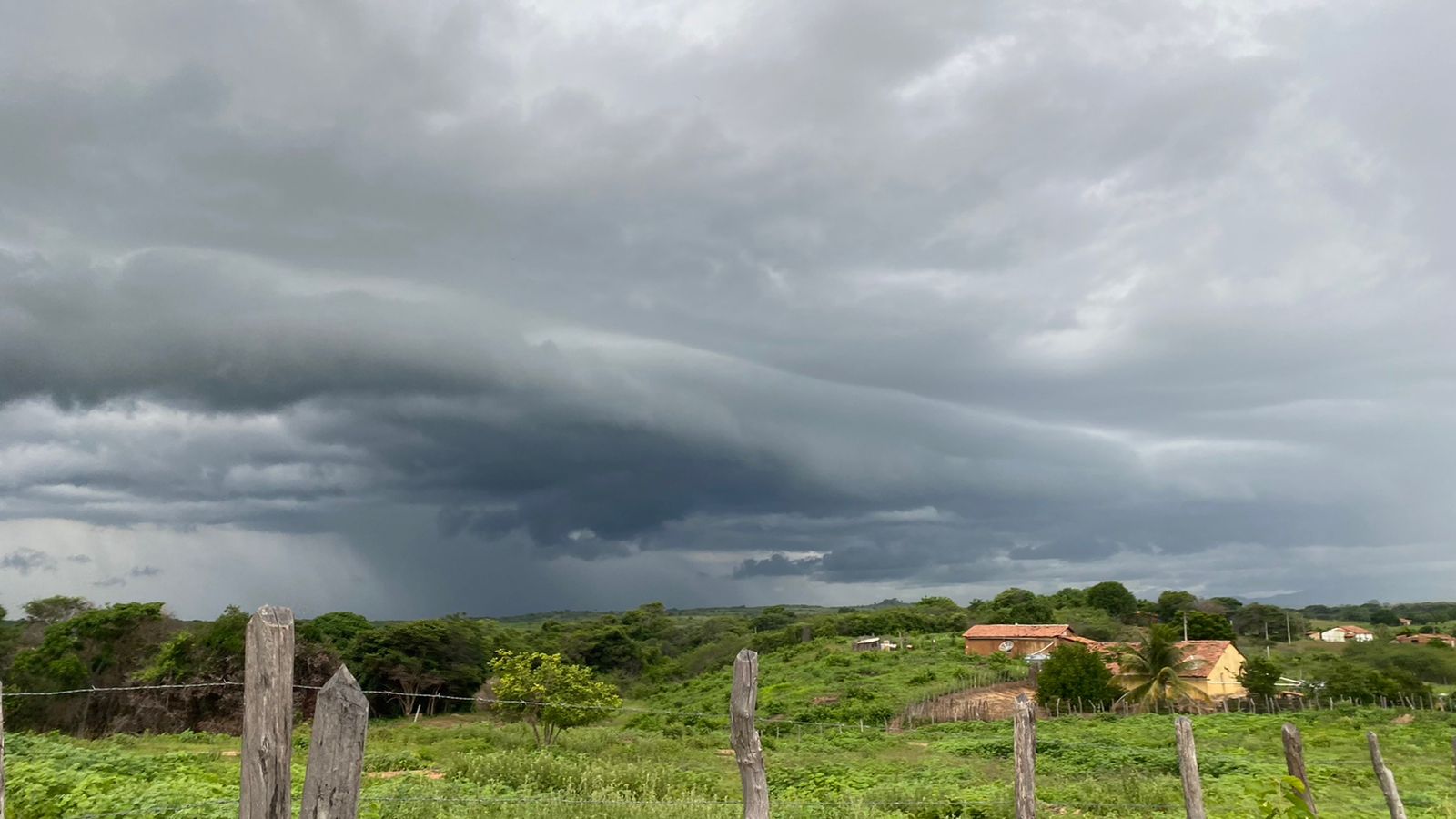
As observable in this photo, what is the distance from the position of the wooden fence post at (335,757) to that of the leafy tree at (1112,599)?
10442 cm

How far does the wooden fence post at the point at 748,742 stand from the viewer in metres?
7.11

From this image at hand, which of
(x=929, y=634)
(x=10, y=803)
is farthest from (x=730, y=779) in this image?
(x=929, y=634)

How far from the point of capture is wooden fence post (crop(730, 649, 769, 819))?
23.3 ft

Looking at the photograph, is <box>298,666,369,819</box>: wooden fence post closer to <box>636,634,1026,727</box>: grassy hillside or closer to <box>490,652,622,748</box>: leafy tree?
<box>490,652,622,748</box>: leafy tree

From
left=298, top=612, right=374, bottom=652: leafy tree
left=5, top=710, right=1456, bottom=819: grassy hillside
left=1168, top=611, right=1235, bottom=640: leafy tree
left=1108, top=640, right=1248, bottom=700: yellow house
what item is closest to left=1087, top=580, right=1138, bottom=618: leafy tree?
left=1168, top=611, right=1235, bottom=640: leafy tree

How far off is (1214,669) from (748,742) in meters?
55.4

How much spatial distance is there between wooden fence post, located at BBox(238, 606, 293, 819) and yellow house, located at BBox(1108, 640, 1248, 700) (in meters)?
52.5

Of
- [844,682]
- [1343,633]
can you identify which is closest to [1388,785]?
[844,682]

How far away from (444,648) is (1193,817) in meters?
47.9

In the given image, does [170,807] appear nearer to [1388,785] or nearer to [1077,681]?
[1388,785]

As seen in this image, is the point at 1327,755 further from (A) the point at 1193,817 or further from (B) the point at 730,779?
(A) the point at 1193,817

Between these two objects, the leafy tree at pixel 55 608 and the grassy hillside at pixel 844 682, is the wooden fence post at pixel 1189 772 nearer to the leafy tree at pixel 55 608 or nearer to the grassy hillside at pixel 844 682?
the grassy hillside at pixel 844 682

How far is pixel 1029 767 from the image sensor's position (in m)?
8.37

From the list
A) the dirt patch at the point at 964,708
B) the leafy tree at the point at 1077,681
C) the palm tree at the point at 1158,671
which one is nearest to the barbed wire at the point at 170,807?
the dirt patch at the point at 964,708
